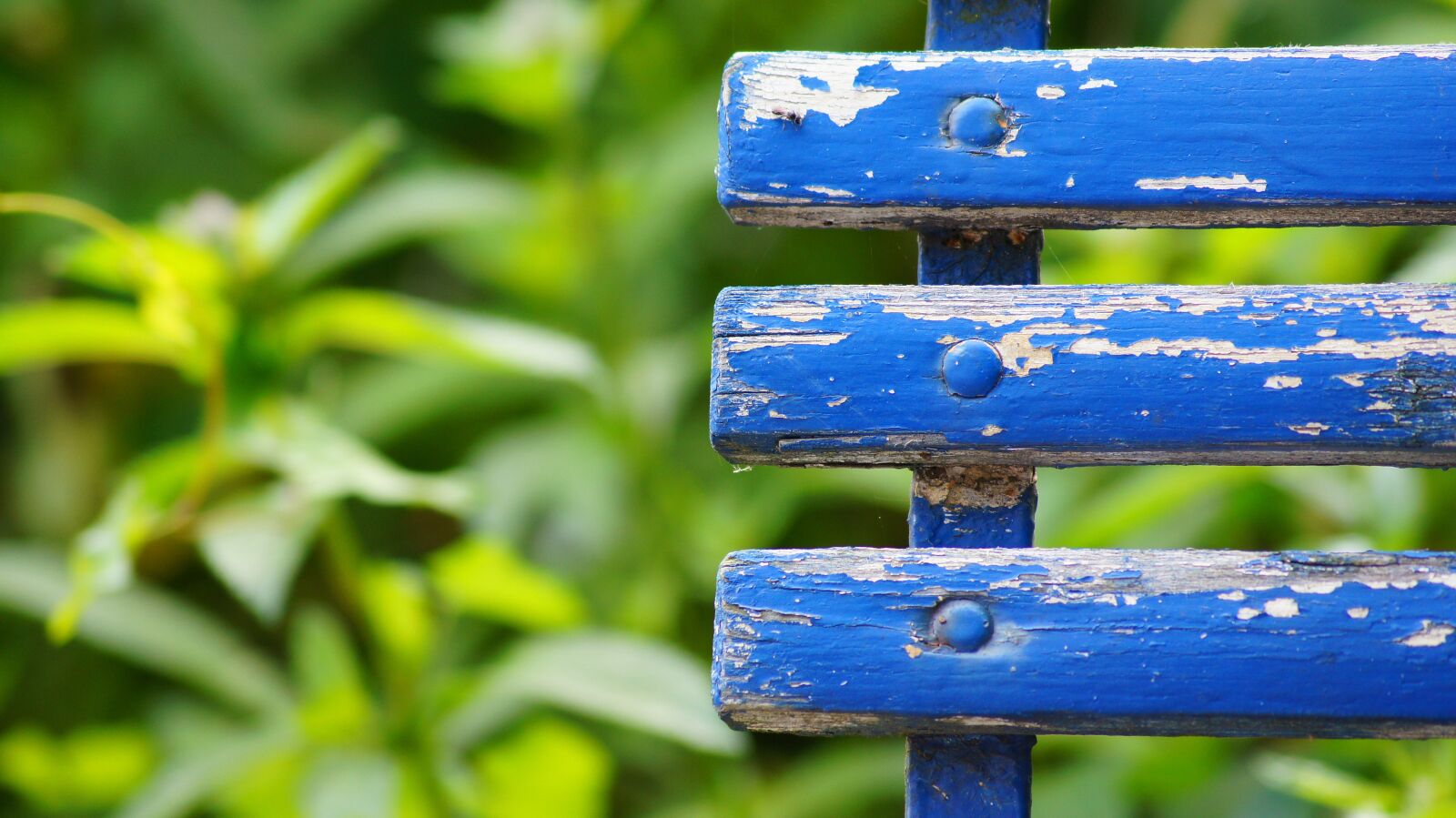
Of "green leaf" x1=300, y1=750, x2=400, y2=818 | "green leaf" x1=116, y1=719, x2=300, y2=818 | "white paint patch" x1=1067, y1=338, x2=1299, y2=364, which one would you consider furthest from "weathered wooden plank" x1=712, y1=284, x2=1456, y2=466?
"green leaf" x1=116, y1=719, x2=300, y2=818

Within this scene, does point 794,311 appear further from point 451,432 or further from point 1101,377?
point 451,432

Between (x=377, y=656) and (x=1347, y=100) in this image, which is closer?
(x=1347, y=100)

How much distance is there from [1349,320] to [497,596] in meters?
0.65

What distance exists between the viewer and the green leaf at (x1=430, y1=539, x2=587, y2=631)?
0.94 m

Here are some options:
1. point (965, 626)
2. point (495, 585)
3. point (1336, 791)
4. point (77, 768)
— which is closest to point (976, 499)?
point (965, 626)

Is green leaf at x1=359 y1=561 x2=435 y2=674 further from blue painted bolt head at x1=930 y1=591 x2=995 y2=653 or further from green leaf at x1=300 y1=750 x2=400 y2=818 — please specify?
blue painted bolt head at x1=930 y1=591 x2=995 y2=653

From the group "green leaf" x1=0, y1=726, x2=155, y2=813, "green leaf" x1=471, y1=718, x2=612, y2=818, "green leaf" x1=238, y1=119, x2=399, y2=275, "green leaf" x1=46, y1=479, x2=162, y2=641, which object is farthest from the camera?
"green leaf" x1=0, y1=726, x2=155, y2=813

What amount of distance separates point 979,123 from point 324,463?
499 mm

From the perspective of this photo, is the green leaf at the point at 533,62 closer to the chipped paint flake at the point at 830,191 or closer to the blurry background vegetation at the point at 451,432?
the blurry background vegetation at the point at 451,432

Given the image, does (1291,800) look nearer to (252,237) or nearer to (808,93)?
(808,93)

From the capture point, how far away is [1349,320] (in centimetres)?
51

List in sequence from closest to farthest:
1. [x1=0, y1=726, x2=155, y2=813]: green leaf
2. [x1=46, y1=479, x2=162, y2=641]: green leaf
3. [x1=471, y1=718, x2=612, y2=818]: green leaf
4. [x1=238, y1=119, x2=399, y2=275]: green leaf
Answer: [x1=46, y1=479, x2=162, y2=641]: green leaf, [x1=238, y1=119, x2=399, y2=275]: green leaf, [x1=471, y1=718, x2=612, y2=818]: green leaf, [x1=0, y1=726, x2=155, y2=813]: green leaf

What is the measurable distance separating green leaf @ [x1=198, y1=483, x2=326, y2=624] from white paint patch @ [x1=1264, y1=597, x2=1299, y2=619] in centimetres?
56

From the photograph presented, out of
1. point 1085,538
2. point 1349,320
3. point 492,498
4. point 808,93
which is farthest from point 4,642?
point 1349,320
